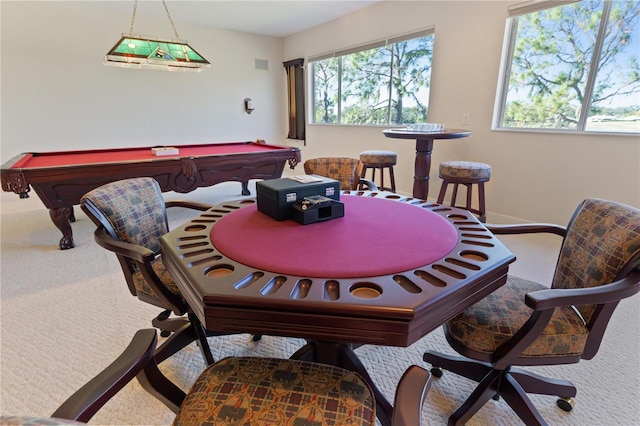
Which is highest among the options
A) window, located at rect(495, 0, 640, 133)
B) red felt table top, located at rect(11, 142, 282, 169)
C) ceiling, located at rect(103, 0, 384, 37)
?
ceiling, located at rect(103, 0, 384, 37)

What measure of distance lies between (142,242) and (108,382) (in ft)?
2.97

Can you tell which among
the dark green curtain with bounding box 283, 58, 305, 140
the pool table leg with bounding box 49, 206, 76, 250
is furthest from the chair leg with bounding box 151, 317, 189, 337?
the dark green curtain with bounding box 283, 58, 305, 140

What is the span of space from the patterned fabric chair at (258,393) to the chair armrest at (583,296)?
0.37 metres

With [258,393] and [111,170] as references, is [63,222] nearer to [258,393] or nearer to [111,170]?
[111,170]

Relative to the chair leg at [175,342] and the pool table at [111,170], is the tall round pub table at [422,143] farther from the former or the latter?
the chair leg at [175,342]

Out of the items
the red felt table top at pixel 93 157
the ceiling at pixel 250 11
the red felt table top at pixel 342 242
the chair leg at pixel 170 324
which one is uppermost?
the ceiling at pixel 250 11

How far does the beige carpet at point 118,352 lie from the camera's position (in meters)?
1.31

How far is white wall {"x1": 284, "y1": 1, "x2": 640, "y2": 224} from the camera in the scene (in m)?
2.76

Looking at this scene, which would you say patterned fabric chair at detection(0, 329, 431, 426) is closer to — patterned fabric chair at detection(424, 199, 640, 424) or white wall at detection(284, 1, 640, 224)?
patterned fabric chair at detection(424, 199, 640, 424)

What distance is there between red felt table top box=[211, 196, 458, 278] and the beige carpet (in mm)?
754

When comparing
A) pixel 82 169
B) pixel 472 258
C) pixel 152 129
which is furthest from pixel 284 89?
pixel 472 258

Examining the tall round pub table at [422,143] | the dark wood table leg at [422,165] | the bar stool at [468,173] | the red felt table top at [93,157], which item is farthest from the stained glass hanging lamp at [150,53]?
the bar stool at [468,173]

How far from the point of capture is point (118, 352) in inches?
64.1

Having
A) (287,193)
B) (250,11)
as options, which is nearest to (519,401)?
(287,193)
